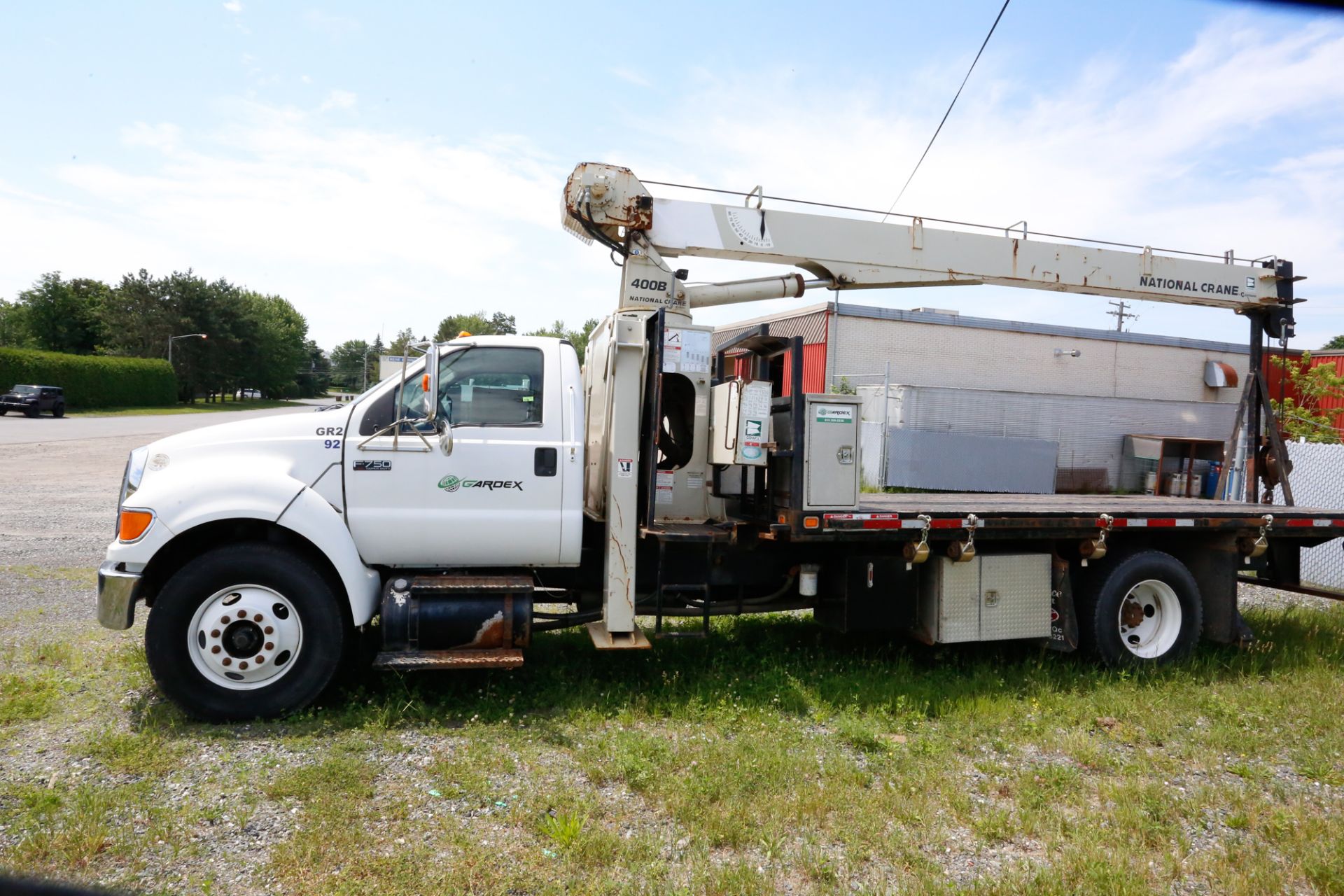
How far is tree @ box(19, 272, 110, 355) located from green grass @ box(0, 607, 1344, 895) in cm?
7492

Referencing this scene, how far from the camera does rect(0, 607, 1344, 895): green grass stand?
356 cm

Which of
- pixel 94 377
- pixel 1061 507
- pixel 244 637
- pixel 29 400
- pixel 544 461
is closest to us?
pixel 244 637

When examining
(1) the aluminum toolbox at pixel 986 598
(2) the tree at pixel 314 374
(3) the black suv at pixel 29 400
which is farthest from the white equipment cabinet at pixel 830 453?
(2) the tree at pixel 314 374

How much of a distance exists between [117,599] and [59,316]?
78.2 m

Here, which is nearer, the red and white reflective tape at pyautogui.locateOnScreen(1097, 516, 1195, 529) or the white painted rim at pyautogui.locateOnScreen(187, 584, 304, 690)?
the white painted rim at pyautogui.locateOnScreen(187, 584, 304, 690)

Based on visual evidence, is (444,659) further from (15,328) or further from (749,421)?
(15,328)

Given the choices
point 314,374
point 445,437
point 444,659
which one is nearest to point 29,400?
point 445,437

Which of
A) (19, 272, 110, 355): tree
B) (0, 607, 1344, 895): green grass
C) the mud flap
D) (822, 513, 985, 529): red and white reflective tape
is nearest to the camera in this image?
(0, 607, 1344, 895): green grass

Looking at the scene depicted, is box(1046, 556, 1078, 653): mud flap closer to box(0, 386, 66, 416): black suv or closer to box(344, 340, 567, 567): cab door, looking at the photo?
box(344, 340, 567, 567): cab door

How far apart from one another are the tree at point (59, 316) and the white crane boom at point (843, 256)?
74373mm

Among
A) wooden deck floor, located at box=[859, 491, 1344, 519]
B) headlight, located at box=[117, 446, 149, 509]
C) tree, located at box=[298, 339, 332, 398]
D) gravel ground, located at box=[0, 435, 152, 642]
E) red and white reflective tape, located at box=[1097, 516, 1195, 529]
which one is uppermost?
tree, located at box=[298, 339, 332, 398]

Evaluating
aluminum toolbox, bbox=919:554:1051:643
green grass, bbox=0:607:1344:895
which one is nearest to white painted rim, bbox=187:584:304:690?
green grass, bbox=0:607:1344:895

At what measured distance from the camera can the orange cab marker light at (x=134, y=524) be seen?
4953 millimetres

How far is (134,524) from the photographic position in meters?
4.97
